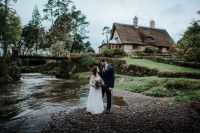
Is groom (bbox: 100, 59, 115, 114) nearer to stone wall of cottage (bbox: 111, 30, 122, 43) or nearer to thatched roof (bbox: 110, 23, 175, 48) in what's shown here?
thatched roof (bbox: 110, 23, 175, 48)

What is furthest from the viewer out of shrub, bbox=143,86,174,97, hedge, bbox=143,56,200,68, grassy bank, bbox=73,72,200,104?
hedge, bbox=143,56,200,68

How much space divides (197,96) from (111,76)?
731 centimetres

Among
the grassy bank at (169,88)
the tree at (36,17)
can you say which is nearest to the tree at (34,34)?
the tree at (36,17)

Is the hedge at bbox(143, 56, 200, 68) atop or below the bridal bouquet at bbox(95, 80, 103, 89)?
atop

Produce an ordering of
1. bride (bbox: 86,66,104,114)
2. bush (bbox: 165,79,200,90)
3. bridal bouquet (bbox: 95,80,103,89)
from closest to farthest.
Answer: bridal bouquet (bbox: 95,80,103,89), bride (bbox: 86,66,104,114), bush (bbox: 165,79,200,90)

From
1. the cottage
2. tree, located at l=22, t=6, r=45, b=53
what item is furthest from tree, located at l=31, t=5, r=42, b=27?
the cottage

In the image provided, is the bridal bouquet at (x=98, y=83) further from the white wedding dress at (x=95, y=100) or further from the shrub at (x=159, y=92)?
the shrub at (x=159, y=92)

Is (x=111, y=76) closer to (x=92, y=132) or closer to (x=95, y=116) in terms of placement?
(x=95, y=116)

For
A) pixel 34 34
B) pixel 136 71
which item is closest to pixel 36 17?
pixel 34 34

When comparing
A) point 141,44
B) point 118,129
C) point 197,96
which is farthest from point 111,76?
point 141,44

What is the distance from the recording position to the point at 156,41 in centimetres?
6328

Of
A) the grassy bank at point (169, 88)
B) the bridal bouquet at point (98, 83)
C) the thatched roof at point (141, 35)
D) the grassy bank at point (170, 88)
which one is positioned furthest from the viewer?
the thatched roof at point (141, 35)

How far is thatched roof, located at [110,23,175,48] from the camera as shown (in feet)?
194

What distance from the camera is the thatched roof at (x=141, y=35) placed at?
59.3 m
